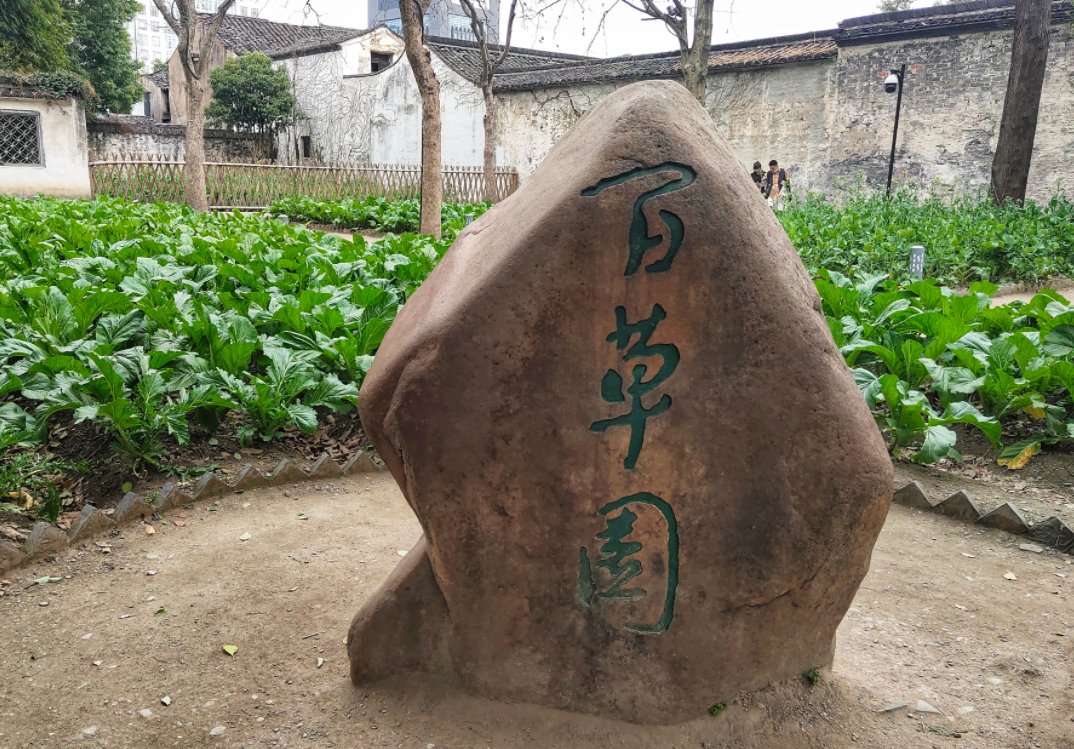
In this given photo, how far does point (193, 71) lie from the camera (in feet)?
47.5

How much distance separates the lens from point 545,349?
81.8 inches

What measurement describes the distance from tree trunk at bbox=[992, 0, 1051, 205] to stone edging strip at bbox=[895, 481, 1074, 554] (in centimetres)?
986

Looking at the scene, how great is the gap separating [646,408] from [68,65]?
25751 mm

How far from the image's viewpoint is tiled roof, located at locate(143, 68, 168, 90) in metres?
36.3

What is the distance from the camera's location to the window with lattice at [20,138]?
1961 cm

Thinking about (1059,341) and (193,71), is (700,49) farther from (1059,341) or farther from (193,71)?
(1059,341)

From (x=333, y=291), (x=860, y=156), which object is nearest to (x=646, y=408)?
(x=333, y=291)

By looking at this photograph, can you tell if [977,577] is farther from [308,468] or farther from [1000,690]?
[308,468]

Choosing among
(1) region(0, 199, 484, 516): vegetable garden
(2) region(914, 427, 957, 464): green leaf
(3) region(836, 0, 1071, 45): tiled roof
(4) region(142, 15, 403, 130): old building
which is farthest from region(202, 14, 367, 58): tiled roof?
(2) region(914, 427, 957, 464): green leaf

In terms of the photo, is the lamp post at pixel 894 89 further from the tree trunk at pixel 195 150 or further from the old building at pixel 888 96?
the tree trunk at pixel 195 150

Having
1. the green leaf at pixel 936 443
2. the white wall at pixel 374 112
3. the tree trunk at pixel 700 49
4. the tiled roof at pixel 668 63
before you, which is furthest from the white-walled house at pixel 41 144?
the green leaf at pixel 936 443

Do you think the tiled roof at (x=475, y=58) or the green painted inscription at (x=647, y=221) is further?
the tiled roof at (x=475, y=58)

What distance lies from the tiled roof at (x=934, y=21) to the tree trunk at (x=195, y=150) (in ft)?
39.7

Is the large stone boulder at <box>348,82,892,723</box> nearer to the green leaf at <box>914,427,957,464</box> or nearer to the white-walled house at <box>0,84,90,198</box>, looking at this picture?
the green leaf at <box>914,427,957,464</box>
